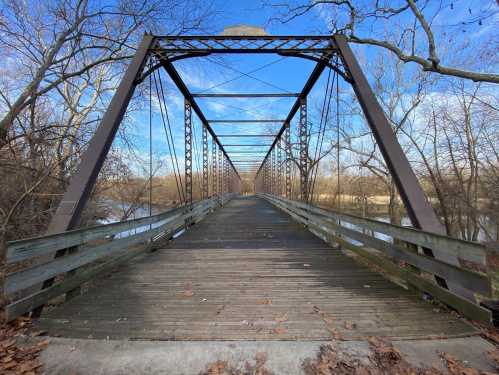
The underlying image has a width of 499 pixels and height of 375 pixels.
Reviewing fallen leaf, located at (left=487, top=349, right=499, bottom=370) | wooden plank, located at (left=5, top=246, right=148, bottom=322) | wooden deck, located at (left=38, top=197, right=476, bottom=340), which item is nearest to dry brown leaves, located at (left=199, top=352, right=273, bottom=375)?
wooden deck, located at (left=38, top=197, right=476, bottom=340)

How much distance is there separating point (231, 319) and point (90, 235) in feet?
7.32

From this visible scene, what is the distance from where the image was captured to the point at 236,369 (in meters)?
2.04

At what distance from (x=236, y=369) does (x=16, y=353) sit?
1.87 m

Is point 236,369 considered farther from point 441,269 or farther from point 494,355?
point 441,269

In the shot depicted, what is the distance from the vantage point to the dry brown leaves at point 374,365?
1.98 meters

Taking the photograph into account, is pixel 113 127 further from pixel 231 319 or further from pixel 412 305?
pixel 412 305

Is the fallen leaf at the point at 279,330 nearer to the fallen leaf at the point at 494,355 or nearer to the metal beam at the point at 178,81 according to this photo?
the fallen leaf at the point at 494,355

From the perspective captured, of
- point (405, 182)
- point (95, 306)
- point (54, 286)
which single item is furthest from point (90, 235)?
point (405, 182)

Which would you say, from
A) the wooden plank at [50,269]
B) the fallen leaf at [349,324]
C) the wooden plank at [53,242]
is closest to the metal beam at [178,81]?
the wooden plank at [53,242]

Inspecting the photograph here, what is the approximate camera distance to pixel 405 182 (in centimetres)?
392

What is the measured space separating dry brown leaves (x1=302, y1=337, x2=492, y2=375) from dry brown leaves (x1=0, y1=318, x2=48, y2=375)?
221 centimetres

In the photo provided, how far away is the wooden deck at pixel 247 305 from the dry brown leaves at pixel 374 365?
0.26 meters

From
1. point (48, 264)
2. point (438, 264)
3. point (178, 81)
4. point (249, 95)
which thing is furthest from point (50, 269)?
point (249, 95)

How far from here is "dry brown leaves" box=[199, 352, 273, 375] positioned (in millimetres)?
1992
